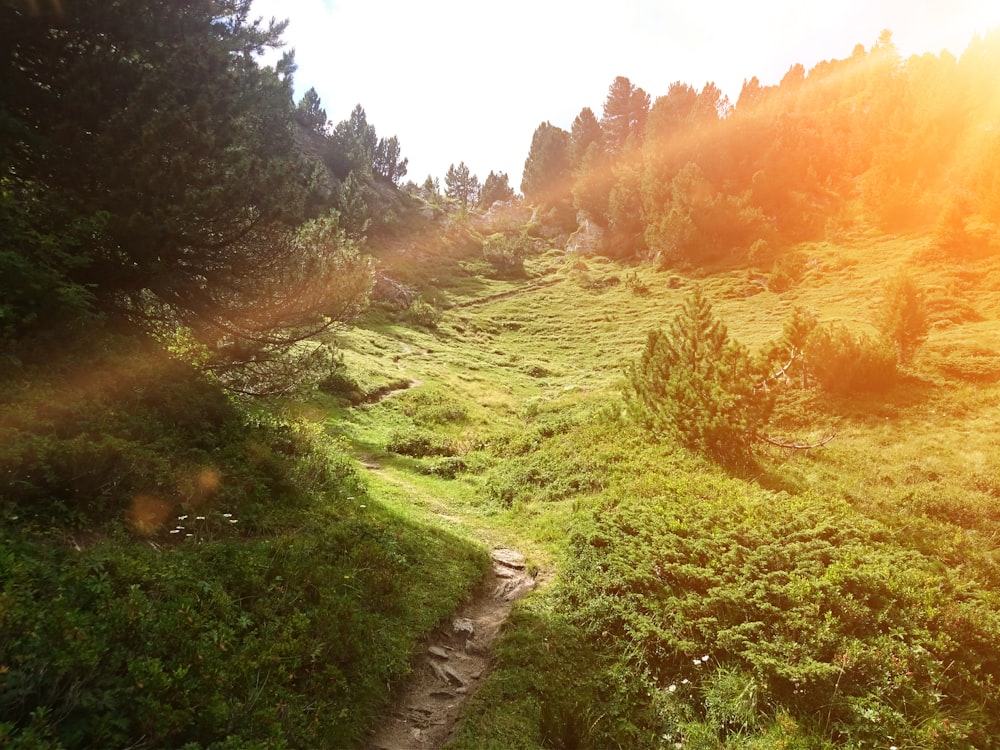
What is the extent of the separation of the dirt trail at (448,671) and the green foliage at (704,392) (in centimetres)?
805

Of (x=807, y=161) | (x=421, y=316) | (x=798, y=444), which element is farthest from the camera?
(x=807, y=161)

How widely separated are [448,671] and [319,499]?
484cm

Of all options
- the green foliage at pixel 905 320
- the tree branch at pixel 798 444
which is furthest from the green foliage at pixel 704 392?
the green foliage at pixel 905 320

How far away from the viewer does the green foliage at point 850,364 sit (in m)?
21.1

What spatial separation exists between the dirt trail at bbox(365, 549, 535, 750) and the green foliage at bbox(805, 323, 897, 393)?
60.1 ft

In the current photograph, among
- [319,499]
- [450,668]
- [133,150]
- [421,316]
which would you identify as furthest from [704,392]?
[421,316]

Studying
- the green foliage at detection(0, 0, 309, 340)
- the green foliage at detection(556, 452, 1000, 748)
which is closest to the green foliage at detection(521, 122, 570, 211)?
the green foliage at detection(0, 0, 309, 340)

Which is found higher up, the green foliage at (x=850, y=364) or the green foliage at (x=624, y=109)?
the green foliage at (x=624, y=109)

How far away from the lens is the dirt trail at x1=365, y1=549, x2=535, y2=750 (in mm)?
6797

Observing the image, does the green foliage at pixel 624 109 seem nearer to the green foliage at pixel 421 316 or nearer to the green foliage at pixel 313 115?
the green foliage at pixel 313 115

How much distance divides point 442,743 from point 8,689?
5092mm

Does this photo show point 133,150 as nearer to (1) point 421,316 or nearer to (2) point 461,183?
(1) point 421,316

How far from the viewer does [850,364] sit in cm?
2103

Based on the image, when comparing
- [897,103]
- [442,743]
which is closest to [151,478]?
[442,743]
